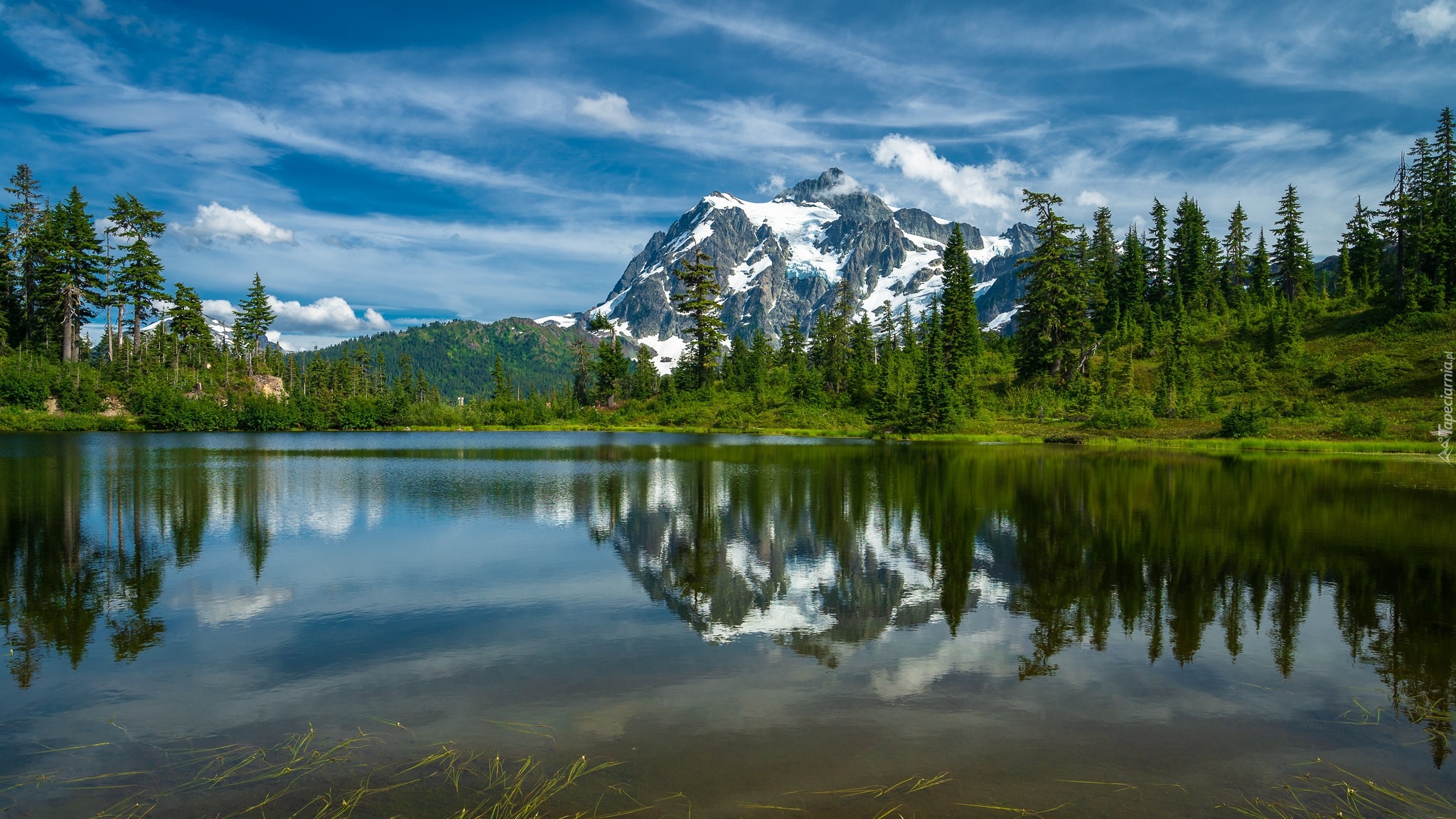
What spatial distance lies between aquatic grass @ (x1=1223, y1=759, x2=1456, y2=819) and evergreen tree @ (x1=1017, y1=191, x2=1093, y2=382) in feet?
256

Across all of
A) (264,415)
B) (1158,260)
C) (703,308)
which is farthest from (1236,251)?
(264,415)

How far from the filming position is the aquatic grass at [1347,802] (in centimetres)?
726

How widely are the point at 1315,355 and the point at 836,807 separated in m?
83.9

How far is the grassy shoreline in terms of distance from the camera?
53000 mm

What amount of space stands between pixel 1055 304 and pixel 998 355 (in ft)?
54.8

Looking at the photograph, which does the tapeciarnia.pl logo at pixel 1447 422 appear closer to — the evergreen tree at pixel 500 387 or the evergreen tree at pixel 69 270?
the evergreen tree at pixel 500 387

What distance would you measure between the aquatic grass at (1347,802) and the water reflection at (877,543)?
138 cm

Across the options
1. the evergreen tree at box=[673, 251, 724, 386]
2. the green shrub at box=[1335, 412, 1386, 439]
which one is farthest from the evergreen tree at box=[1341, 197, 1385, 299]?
the evergreen tree at box=[673, 251, 724, 386]

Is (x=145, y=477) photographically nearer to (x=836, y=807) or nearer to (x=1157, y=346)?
(x=836, y=807)

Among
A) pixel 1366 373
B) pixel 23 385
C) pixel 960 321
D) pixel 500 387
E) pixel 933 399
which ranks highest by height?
pixel 960 321

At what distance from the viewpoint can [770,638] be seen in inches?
504

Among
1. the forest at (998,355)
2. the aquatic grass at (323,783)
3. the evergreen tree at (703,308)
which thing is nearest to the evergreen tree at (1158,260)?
the forest at (998,355)

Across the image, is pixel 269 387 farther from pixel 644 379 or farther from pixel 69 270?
pixel 644 379

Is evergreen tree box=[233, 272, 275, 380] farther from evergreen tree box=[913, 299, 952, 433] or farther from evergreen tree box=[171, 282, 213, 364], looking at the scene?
evergreen tree box=[913, 299, 952, 433]
